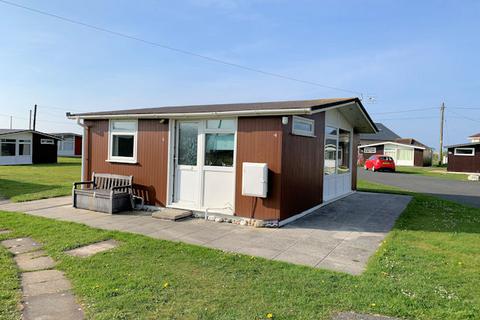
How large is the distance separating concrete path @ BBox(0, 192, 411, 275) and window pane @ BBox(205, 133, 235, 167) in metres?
1.37

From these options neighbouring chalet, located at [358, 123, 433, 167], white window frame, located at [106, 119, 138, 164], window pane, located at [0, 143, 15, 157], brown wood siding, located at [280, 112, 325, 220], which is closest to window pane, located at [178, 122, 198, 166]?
white window frame, located at [106, 119, 138, 164]

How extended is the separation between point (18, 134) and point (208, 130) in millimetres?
27793

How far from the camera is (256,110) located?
748 centimetres

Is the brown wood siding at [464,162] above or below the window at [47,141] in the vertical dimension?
below

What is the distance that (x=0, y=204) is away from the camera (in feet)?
32.3

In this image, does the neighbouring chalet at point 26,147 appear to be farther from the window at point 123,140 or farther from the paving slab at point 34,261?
the paving slab at point 34,261

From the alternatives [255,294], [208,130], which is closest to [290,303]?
[255,294]

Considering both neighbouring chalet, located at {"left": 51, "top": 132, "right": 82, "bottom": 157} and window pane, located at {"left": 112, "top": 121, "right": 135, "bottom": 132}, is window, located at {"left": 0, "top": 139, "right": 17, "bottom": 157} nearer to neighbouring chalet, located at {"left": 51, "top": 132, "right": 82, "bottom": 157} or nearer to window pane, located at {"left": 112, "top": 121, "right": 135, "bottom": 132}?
neighbouring chalet, located at {"left": 51, "top": 132, "right": 82, "bottom": 157}

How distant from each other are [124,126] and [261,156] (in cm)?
414

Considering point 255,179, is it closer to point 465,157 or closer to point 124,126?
point 124,126

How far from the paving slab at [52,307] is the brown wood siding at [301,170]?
463 cm

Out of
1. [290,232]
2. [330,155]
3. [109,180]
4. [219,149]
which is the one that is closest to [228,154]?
[219,149]

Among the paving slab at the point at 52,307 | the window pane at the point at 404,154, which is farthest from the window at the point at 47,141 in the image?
the window pane at the point at 404,154

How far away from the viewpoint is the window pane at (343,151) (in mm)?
11752
